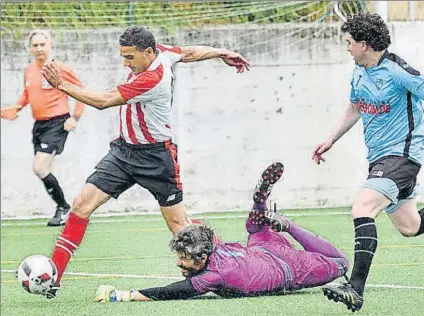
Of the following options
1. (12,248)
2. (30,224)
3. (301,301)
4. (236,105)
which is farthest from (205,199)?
(301,301)

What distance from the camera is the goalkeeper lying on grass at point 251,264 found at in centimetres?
699

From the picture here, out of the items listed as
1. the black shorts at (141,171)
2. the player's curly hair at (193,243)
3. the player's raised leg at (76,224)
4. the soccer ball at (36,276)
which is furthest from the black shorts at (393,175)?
the soccer ball at (36,276)

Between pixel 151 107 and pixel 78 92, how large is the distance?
0.71 metres

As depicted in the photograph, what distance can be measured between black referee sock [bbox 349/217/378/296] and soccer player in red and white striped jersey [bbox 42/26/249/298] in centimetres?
168

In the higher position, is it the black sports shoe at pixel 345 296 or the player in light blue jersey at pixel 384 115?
the player in light blue jersey at pixel 384 115

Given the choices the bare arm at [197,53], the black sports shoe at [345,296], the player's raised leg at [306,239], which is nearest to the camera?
the black sports shoe at [345,296]

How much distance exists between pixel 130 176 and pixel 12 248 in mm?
3397

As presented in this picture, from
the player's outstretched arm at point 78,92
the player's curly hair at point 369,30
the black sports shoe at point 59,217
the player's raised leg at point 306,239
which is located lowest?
the black sports shoe at point 59,217

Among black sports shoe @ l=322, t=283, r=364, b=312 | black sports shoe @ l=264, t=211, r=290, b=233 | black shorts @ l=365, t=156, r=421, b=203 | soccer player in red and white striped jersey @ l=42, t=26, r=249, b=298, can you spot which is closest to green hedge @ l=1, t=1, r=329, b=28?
soccer player in red and white striped jersey @ l=42, t=26, r=249, b=298

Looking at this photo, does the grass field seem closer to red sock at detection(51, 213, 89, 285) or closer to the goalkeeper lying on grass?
the goalkeeper lying on grass

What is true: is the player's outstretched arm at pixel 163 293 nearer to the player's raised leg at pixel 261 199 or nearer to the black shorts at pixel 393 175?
the player's raised leg at pixel 261 199

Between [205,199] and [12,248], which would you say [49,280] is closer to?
[12,248]

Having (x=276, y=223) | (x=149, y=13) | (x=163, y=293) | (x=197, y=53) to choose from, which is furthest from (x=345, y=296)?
(x=149, y=13)

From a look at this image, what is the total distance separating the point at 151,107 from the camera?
7.92 m
